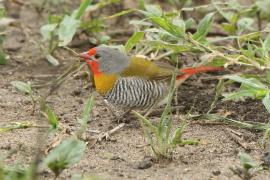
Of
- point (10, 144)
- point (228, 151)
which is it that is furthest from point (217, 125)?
point (10, 144)

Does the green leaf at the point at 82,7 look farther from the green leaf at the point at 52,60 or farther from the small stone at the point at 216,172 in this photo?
the small stone at the point at 216,172

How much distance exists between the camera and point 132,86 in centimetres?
554

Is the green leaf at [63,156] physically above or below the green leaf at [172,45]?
below

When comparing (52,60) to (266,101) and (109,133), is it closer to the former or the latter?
(109,133)

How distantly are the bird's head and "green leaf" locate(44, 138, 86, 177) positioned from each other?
6.33 feet

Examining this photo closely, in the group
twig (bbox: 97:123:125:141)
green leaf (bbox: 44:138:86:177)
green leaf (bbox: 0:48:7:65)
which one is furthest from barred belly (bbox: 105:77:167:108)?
green leaf (bbox: 44:138:86:177)

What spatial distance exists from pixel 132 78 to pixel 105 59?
0.33 meters

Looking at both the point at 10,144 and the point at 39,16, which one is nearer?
the point at 10,144

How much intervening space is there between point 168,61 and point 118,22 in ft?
4.32

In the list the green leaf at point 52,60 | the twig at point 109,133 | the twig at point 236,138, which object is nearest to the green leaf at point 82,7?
the green leaf at point 52,60

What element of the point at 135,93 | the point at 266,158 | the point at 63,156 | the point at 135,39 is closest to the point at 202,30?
the point at 135,39

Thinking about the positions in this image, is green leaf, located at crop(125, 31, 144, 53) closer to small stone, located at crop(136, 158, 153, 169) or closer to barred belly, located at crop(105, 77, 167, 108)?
barred belly, located at crop(105, 77, 167, 108)

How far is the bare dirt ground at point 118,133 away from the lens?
4270 mm

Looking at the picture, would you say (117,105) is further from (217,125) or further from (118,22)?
(118,22)
